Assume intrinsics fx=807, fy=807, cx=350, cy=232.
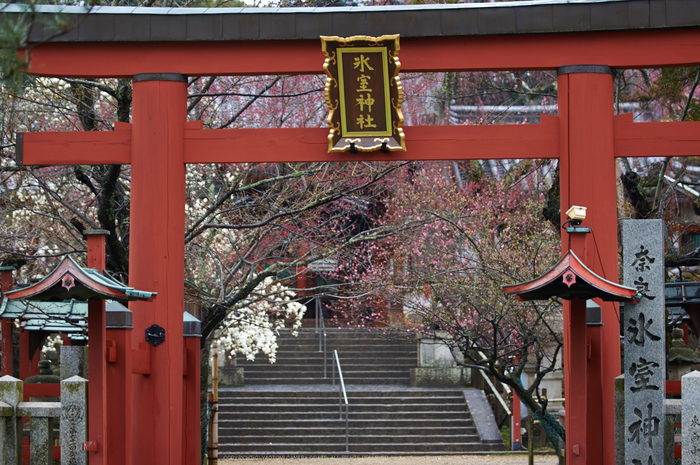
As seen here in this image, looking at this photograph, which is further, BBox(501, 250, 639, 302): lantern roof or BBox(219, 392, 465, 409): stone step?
BBox(219, 392, 465, 409): stone step

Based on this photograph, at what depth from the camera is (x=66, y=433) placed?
5.95 meters

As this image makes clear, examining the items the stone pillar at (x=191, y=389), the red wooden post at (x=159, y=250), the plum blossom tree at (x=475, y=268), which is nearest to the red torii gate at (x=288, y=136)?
the red wooden post at (x=159, y=250)

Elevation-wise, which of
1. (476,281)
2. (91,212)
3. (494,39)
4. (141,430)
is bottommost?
(141,430)

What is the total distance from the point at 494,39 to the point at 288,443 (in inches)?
436

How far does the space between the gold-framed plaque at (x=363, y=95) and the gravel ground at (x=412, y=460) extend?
29.8 feet

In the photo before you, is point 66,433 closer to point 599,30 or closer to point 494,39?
point 494,39

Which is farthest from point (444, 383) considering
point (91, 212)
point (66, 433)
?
point (66, 433)

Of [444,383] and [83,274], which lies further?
[444,383]

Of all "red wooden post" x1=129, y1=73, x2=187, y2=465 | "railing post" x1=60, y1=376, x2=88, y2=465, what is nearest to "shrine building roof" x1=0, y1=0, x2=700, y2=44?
"red wooden post" x1=129, y1=73, x2=187, y2=465

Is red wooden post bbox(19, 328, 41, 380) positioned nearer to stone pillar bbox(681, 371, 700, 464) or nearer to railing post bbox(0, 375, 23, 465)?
railing post bbox(0, 375, 23, 465)

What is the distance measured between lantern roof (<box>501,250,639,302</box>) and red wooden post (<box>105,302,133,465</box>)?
10.2ft

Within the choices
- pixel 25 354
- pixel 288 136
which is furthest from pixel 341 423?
Result: pixel 288 136

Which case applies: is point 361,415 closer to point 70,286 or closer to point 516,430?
point 516,430

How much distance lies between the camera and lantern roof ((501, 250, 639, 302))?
5.84 meters
